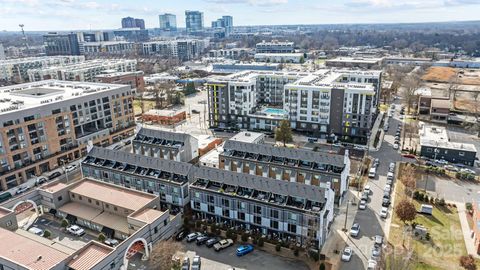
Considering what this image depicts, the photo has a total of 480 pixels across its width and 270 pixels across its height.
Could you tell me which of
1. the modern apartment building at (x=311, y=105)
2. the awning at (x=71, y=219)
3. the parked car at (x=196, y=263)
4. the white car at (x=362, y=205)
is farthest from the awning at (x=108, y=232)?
the modern apartment building at (x=311, y=105)

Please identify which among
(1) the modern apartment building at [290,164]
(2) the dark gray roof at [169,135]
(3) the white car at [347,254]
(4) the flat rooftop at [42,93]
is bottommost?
(3) the white car at [347,254]

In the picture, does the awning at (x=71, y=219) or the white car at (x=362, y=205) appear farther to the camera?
the white car at (x=362, y=205)

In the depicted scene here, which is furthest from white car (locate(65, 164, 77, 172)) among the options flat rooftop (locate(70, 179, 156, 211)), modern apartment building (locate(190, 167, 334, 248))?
modern apartment building (locate(190, 167, 334, 248))

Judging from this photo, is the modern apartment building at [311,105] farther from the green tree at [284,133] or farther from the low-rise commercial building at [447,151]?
the low-rise commercial building at [447,151]

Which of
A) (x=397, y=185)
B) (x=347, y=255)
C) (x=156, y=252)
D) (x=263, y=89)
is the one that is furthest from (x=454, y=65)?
(x=156, y=252)

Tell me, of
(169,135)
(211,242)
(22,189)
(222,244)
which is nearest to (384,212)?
(222,244)

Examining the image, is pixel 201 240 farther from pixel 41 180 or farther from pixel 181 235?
pixel 41 180

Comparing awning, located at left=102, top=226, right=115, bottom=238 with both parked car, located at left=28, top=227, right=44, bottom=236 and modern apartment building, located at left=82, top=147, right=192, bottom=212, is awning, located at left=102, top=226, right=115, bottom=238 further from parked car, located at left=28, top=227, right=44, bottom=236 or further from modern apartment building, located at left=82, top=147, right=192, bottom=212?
parked car, located at left=28, top=227, right=44, bottom=236
